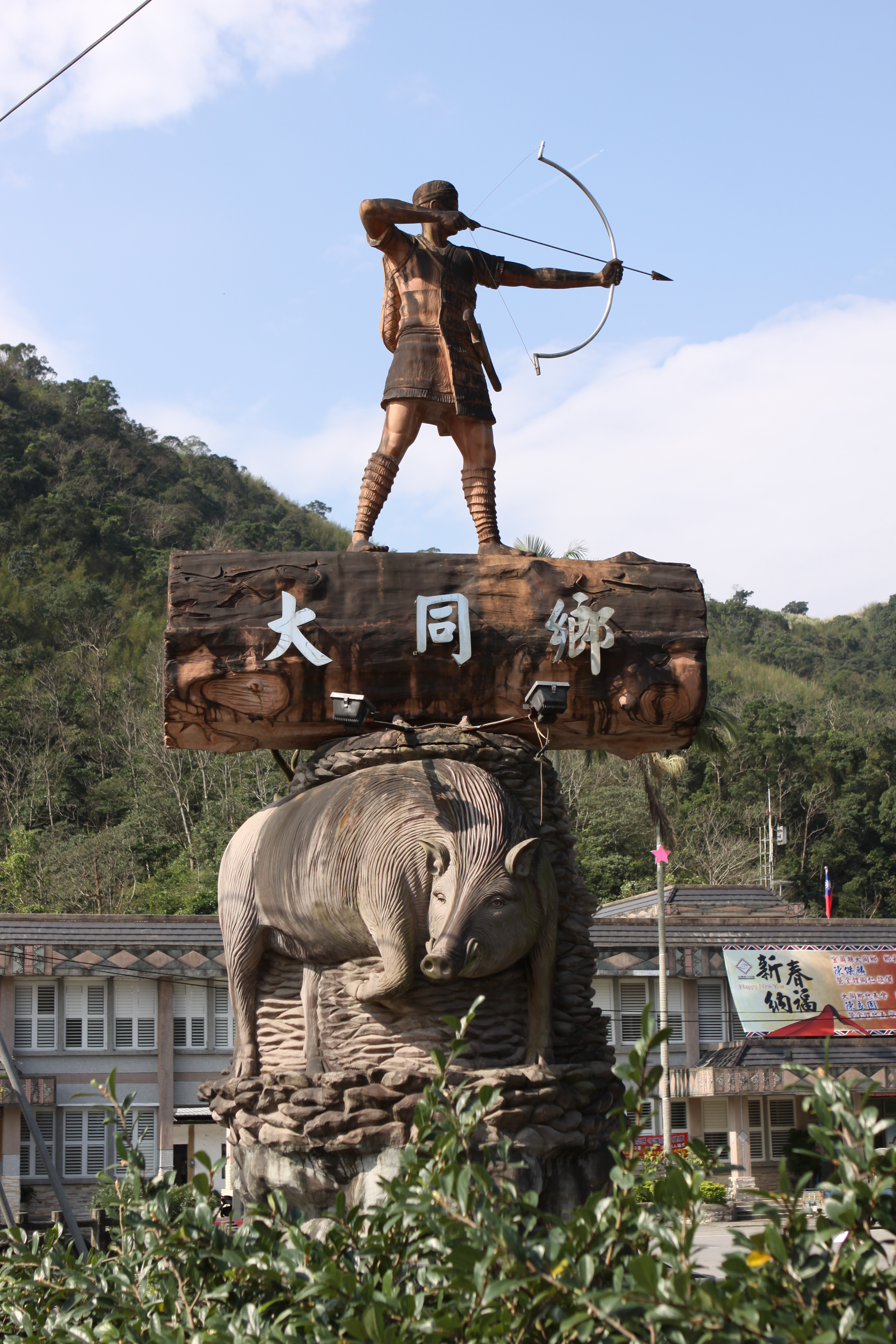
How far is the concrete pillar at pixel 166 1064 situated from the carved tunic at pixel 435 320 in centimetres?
1573

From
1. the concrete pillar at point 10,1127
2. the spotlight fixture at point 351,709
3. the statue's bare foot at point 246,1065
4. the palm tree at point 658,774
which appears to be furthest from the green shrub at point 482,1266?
the concrete pillar at point 10,1127


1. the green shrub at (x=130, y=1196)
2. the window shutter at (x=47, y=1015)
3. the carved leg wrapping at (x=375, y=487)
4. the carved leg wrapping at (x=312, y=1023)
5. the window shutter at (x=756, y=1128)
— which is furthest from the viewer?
the window shutter at (x=756, y=1128)

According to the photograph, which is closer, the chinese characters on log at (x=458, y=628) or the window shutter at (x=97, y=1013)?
the chinese characters on log at (x=458, y=628)

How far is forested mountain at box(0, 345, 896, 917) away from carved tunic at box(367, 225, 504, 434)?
45.6ft

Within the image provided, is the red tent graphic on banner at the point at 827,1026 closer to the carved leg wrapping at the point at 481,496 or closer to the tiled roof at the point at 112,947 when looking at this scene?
the tiled roof at the point at 112,947

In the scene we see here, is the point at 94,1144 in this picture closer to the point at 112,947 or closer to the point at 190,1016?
the point at 190,1016

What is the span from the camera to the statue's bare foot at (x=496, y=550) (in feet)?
19.6

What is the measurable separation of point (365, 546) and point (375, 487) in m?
0.37

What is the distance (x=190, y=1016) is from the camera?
20359 mm

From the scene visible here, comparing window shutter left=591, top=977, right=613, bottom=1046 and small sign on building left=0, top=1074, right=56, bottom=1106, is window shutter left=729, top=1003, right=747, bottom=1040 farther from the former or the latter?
small sign on building left=0, top=1074, right=56, bottom=1106

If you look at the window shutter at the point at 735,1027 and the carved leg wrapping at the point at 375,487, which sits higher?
the carved leg wrapping at the point at 375,487

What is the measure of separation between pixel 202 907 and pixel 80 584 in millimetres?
15827

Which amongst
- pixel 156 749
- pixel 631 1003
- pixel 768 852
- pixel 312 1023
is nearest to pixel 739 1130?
pixel 631 1003

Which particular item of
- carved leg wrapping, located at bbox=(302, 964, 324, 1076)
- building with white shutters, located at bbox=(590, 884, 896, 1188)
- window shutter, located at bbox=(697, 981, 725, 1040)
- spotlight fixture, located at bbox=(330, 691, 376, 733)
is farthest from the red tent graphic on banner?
spotlight fixture, located at bbox=(330, 691, 376, 733)
